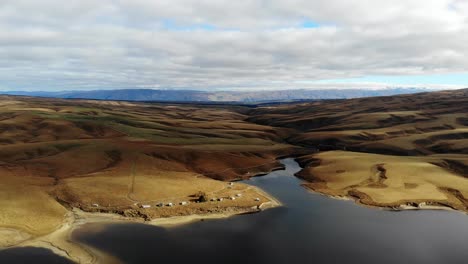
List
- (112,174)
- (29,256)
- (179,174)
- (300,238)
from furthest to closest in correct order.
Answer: (179,174) < (112,174) < (300,238) < (29,256)

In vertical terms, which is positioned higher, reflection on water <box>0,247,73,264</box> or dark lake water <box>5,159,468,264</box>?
reflection on water <box>0,247,73,264</box>

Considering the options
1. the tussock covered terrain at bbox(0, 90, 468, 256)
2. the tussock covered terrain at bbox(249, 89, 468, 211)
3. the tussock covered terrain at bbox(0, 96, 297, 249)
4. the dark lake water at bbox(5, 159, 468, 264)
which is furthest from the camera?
the tussock covered terrain at bbox(249, 89, 468, 211)

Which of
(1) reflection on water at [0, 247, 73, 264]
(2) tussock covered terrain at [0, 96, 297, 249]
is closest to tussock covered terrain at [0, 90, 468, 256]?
(2) tussock covered terrain at [0, 96, 297, 249]

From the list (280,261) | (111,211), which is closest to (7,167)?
(111,211)

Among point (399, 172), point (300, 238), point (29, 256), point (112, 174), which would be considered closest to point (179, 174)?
point (112, 174)

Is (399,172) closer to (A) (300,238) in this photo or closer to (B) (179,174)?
(A) (300,238)

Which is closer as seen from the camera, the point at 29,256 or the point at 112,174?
the point at 29,256

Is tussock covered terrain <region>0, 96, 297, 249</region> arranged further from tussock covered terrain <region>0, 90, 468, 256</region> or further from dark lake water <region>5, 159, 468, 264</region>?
dark lake water <region>5, 159, 468, 264</region>

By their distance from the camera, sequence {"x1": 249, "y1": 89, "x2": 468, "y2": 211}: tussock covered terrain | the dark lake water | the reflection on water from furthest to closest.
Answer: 1. {"x1": 249, "y1": 89, "x2": 468, "y2": 211}: tussock covered terrain
2. the dark lake water
3. the reflection on water

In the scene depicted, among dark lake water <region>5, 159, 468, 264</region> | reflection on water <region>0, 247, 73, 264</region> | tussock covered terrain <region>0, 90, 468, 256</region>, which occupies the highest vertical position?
tussock covered terrain <region>0, 90, 468, 256</region>

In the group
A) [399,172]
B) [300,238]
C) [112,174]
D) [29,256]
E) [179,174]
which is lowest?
[300,238]
